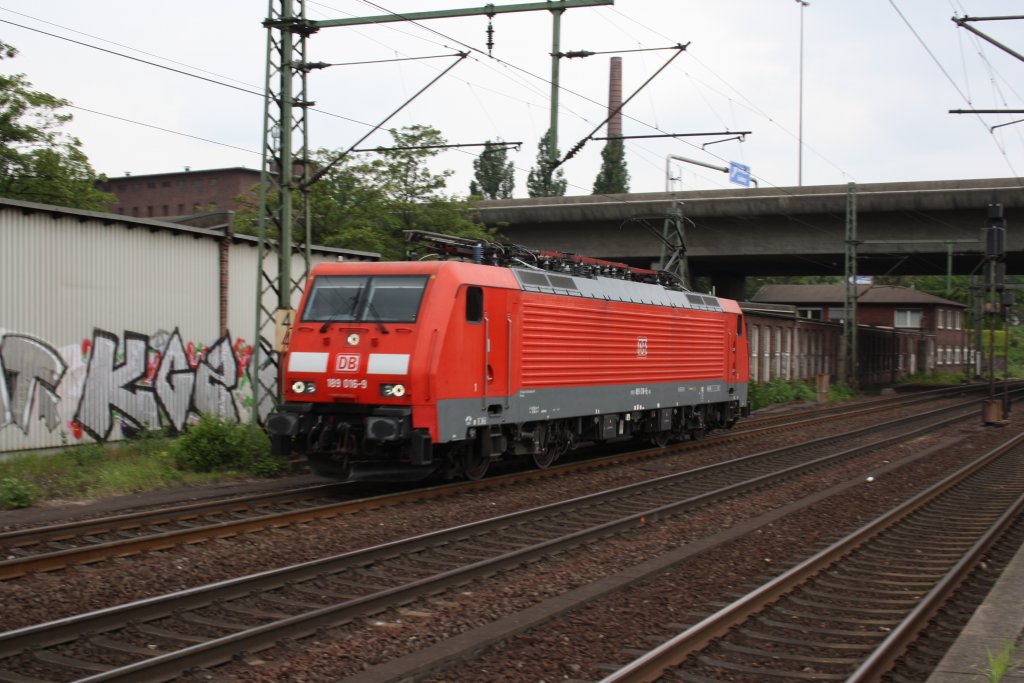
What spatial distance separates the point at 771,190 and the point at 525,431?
1000 inches

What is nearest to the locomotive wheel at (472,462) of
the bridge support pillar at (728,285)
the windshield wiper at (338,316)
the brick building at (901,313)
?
the windshield wiper at (338,316)

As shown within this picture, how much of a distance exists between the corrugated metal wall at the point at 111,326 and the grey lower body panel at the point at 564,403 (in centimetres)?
708

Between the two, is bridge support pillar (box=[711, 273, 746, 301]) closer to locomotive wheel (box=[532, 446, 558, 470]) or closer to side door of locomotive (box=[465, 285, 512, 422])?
locomotive wheel (box=[532, 446, 558, 470])

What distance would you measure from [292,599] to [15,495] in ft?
19.2

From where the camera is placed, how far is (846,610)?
26.5 feet

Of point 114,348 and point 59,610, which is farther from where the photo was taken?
point 114,348

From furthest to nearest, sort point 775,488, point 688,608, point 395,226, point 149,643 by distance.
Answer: point 395,226
point 775,488
point 688,608
point 149,643

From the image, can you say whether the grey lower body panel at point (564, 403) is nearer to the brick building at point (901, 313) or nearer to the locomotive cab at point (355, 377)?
the locomotive cab at point (355, 377)

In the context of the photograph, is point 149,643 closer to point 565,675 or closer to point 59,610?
point 59,610

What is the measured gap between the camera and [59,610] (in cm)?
748

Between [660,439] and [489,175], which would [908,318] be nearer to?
[489,175]

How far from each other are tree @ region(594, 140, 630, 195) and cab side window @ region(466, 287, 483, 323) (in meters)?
65.0

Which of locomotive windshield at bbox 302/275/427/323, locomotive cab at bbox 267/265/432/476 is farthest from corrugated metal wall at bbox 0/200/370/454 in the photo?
locomotive windshield at bbox 302/275/427/323

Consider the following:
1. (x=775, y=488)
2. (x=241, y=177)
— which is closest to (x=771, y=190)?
(x=775, y=488)
